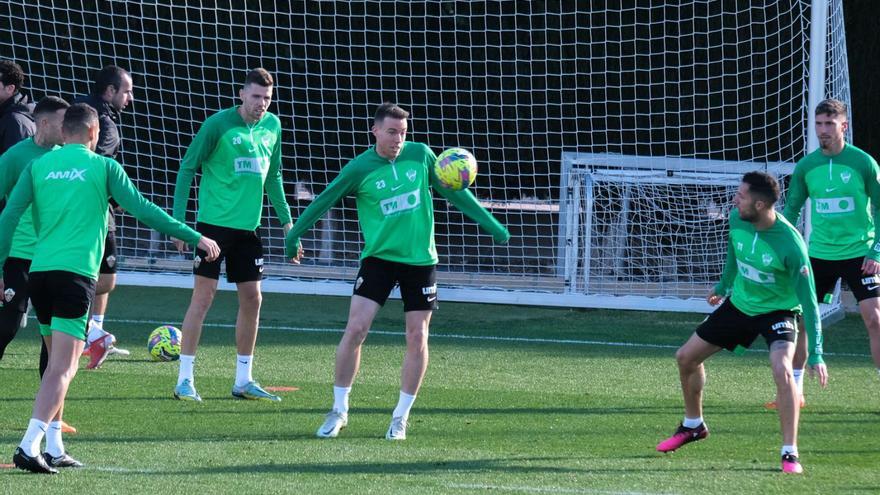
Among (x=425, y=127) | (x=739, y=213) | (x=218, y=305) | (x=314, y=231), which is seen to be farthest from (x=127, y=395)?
(x=425, y=127)

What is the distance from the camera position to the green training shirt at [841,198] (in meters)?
8.69

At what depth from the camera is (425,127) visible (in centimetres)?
1823

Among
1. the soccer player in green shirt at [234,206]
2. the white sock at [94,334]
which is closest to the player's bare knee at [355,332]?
the soccer player in green shirt at [234,206]

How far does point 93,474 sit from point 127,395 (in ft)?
8.56

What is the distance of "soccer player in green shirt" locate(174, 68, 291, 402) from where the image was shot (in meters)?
8.58

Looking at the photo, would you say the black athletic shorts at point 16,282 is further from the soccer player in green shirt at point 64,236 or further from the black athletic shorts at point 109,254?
the black athletic shorts at point 109,254

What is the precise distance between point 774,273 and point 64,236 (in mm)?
3569

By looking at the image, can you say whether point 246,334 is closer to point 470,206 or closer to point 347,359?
point 347,359

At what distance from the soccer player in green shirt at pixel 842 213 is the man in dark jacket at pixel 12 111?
16.4 ft

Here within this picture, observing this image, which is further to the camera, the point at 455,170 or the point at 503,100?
the point at 503,100

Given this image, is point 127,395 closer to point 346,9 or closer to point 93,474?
point 93,474

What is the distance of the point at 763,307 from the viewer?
6848 millimetres

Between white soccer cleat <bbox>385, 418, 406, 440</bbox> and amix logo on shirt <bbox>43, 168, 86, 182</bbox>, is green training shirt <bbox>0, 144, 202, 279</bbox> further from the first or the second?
white soccer cleat <bbox>385, 418, 406, 440</bbox>

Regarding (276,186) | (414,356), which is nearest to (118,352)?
(276,186)
